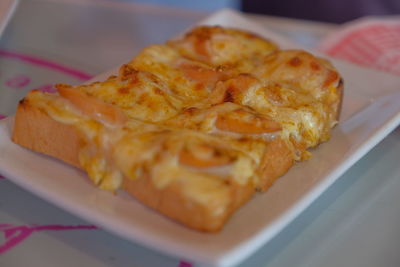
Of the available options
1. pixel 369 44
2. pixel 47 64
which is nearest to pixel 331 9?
pixel 369 44

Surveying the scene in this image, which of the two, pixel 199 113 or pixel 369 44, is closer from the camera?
pixel 199 113

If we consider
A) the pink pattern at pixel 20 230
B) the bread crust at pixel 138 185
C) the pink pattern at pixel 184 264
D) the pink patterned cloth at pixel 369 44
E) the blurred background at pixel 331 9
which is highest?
the bread crust at pixel 138 185

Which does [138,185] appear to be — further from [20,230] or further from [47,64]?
[47,64]

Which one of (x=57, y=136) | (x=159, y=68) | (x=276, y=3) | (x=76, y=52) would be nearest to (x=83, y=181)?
(x=57, y=136)

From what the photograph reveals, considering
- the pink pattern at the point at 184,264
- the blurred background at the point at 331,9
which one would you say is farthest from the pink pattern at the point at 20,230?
the blurred background at the point at 331,9

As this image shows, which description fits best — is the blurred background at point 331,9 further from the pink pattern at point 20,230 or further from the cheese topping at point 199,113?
the pink pattern at point 20,230

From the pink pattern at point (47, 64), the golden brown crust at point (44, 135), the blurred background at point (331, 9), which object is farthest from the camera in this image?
the blurred background at point (331, 9)

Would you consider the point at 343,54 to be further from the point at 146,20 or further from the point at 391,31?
the point at 146,20

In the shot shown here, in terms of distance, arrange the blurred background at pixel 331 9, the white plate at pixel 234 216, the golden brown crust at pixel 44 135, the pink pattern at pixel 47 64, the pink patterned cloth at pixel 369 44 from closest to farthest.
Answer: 1. the white plate at pixel 234 216
2. the golden brown crust at pixel 44 135
3. the pink pattern at pixel 47 64
4. the pink patterned cloth at pixel 369 44
5. the blurred background at pixel 331 9
